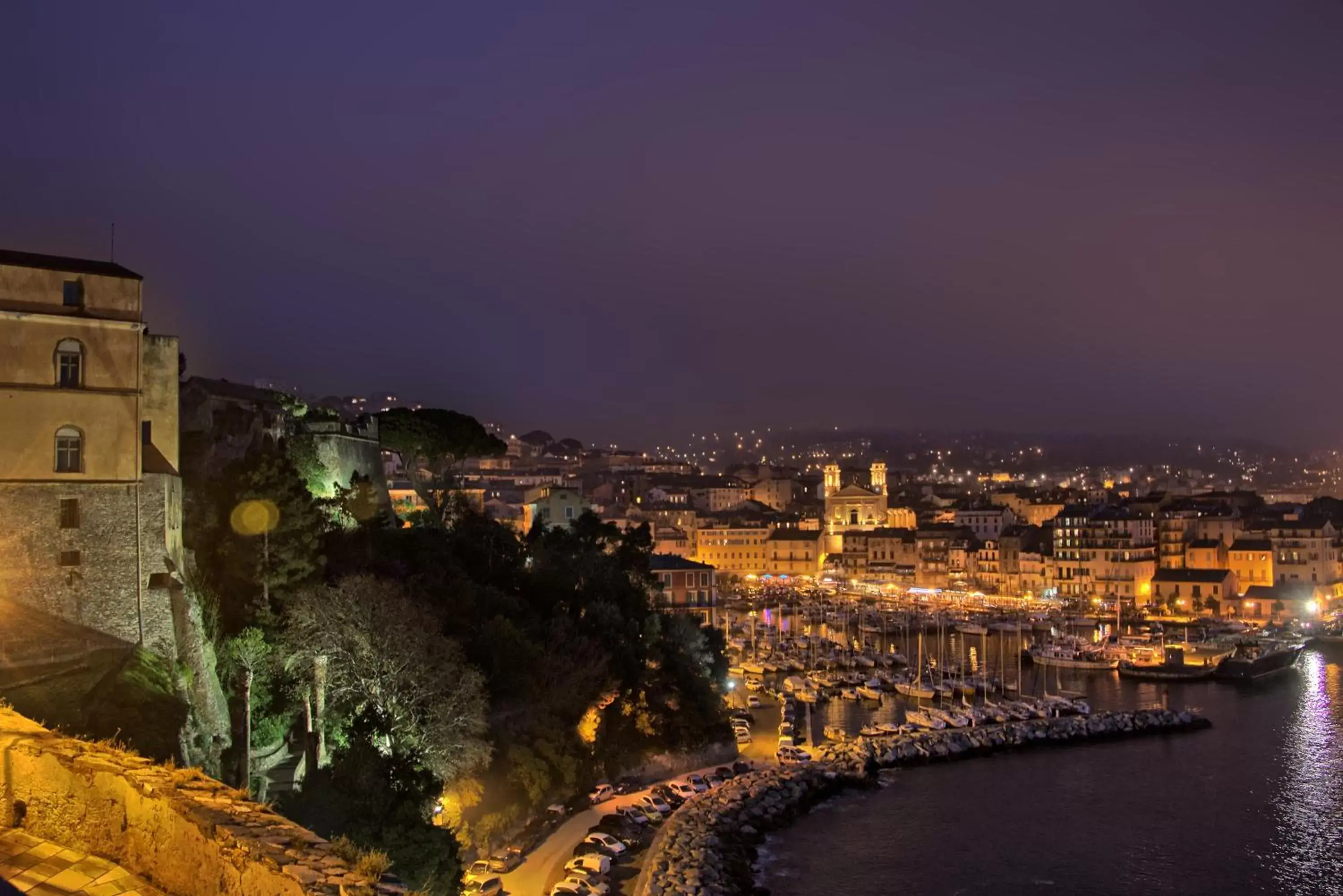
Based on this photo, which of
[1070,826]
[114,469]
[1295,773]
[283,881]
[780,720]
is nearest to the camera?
[283,881]

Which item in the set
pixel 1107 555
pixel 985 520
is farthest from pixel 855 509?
pixel 1107 555

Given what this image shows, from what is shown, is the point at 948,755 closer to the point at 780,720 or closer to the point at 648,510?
the point at 780,720

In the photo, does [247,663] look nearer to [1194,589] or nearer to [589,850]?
[589,850]

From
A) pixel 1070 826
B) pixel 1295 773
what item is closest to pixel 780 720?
pixel 1070 826

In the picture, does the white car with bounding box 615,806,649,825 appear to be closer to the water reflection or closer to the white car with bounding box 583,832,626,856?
the white car with bounding box 583,832,626,856

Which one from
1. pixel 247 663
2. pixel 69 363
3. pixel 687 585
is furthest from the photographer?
pixel 687 585

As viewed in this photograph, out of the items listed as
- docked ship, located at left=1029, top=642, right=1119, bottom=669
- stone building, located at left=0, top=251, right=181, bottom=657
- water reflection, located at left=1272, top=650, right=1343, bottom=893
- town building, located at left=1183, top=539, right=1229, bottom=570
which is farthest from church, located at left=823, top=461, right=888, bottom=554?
stone building, located at left=0, top=251, right=181, bottom=657
